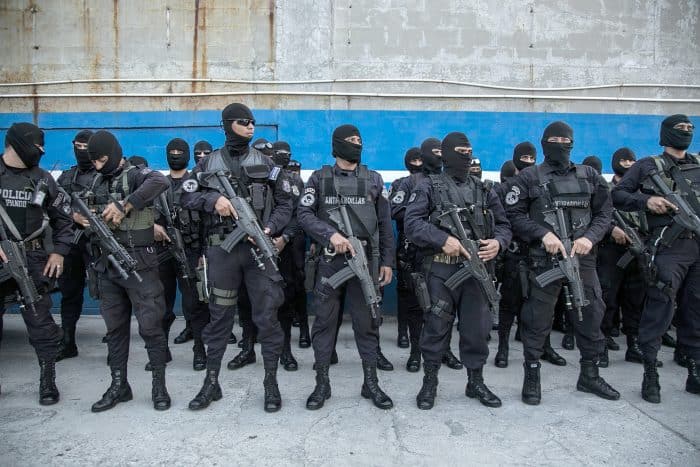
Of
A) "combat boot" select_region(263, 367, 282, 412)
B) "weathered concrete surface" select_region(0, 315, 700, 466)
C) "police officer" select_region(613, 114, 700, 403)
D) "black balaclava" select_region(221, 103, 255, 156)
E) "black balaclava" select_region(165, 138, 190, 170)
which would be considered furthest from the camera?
"black balaclava" select_region(165, 138, 190, 170)

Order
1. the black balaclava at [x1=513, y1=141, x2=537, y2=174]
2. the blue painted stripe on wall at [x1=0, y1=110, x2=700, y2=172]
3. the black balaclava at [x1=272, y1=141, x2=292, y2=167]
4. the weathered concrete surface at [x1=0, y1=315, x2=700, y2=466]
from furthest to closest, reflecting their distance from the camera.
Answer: the blue painted stripe on wall at [x1=0, y1=110, x2=700, y2=172], the black balaclava at [x1=513, y1=141, x2=537, y2=174], the black balaclava at [x1=272, y1=141, x2=292, y2=167], the weathered concrete surface at [x1=0, y1=315, x2=700, y2=466]

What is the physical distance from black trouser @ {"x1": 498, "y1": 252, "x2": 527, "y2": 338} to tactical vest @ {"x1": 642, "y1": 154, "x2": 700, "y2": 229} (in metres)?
1.35

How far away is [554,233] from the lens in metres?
4.41

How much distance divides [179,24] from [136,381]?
17.1 feet

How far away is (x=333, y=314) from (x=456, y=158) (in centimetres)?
167

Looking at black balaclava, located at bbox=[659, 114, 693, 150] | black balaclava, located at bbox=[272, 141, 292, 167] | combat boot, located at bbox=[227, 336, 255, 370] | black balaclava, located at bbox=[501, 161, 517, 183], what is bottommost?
combat boot, located at bbox=[227, 336, 255, 370]

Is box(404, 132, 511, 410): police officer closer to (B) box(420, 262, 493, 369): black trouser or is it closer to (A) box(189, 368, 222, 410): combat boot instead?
(B) box(420, 262, 493, 369): black trouser

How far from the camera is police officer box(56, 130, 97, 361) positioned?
5.56 metres

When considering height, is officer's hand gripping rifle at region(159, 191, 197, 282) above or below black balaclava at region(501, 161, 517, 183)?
below

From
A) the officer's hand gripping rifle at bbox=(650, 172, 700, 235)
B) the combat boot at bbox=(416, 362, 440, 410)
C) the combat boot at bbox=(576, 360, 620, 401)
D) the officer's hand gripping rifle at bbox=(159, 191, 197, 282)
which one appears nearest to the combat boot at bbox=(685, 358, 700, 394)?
the combat boot at bbox=(576, 360, 620, 401)

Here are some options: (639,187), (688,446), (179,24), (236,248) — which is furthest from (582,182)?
(179,24)

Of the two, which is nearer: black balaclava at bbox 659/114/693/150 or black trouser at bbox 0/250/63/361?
black trouser at bbox 0/250/63/361

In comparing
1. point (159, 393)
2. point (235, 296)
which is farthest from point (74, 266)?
point (235, 296)

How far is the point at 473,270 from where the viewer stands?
4.10m
